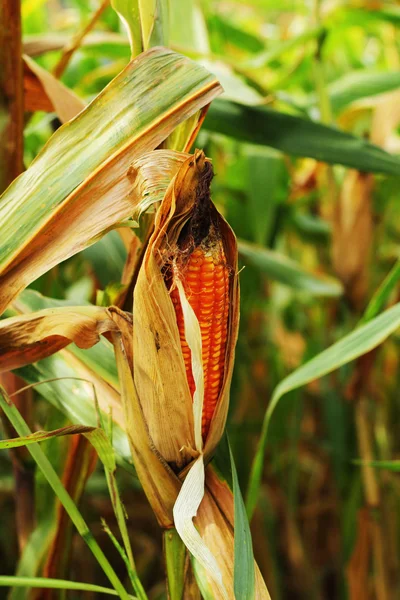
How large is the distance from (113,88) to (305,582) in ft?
3.27

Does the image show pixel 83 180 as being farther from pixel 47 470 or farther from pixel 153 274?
pixel 47 470

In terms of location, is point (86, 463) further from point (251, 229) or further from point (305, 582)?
point (305, 582)

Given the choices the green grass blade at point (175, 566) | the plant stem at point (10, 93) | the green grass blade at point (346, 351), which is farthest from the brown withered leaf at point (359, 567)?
the plant stem at point (10, 93)

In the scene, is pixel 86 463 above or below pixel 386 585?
above

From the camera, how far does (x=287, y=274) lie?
2.71 feet

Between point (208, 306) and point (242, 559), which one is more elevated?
point (208, 306)

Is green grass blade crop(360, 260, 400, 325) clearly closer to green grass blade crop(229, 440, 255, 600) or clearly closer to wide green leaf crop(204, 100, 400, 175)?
wide green leaf crop(204, 100, 400, 175)

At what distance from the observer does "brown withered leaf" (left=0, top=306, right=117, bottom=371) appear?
39 centimetres

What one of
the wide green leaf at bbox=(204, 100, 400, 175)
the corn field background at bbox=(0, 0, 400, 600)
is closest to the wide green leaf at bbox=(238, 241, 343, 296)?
the corn field background at bbox=(0, 0, 400, 600)

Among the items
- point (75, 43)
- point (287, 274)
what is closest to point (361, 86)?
point (287, 274)

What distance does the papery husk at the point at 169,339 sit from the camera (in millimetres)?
346

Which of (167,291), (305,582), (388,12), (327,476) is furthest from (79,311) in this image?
(327,476)

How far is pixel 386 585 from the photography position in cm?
96

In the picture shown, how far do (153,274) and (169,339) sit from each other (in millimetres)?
41
